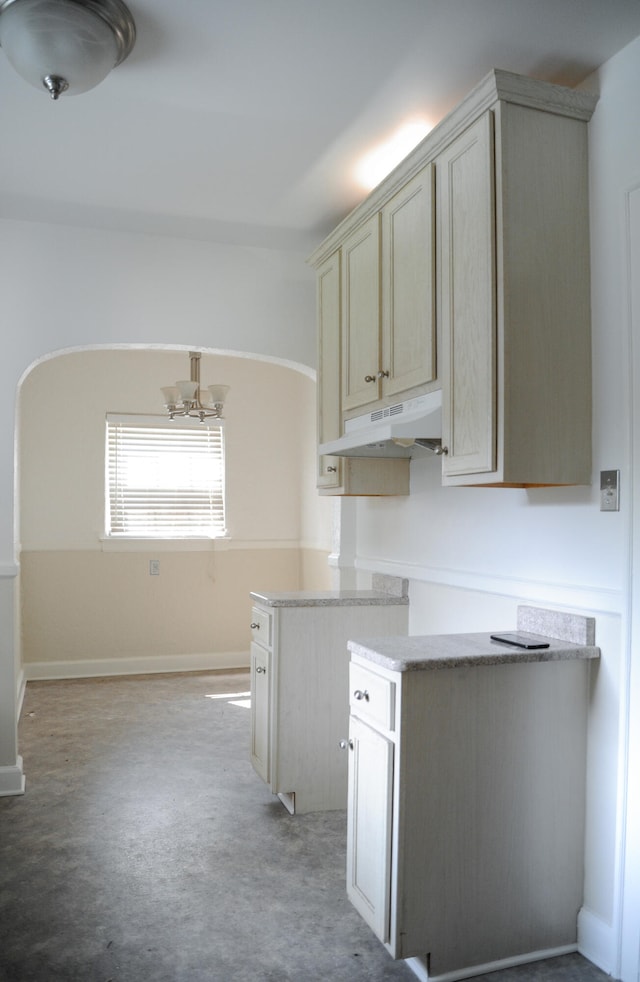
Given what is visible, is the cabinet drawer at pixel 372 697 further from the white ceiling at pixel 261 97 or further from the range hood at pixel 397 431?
the white ceiling at pixel 261 97

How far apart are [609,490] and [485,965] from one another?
1.37 meters

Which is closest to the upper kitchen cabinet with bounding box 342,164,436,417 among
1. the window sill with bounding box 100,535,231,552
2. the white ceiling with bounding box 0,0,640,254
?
the white ceiling with bounding box 0,0,640,254

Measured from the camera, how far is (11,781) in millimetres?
3414

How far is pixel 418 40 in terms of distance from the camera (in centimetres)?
220

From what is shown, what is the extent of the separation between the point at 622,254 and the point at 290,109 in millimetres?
1212

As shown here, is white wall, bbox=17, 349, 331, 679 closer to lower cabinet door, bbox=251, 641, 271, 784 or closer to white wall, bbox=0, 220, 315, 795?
white wall, bbox=0, 220, 315, 795

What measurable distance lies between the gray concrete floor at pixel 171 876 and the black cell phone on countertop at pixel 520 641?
0.89 m

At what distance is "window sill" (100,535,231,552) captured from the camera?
19.4ft

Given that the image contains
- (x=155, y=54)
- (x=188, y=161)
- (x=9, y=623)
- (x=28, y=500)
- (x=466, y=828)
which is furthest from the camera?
(x=28, y=500)

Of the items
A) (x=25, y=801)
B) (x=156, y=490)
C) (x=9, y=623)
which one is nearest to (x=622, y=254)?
(x=9, y=623)

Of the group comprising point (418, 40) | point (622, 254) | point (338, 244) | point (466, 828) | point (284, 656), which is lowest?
point (466, 828)

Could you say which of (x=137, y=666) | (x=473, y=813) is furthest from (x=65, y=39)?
(x=137, y=666)

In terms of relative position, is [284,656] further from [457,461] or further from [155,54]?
[155,54]

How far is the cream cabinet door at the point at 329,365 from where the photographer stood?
134 inches
